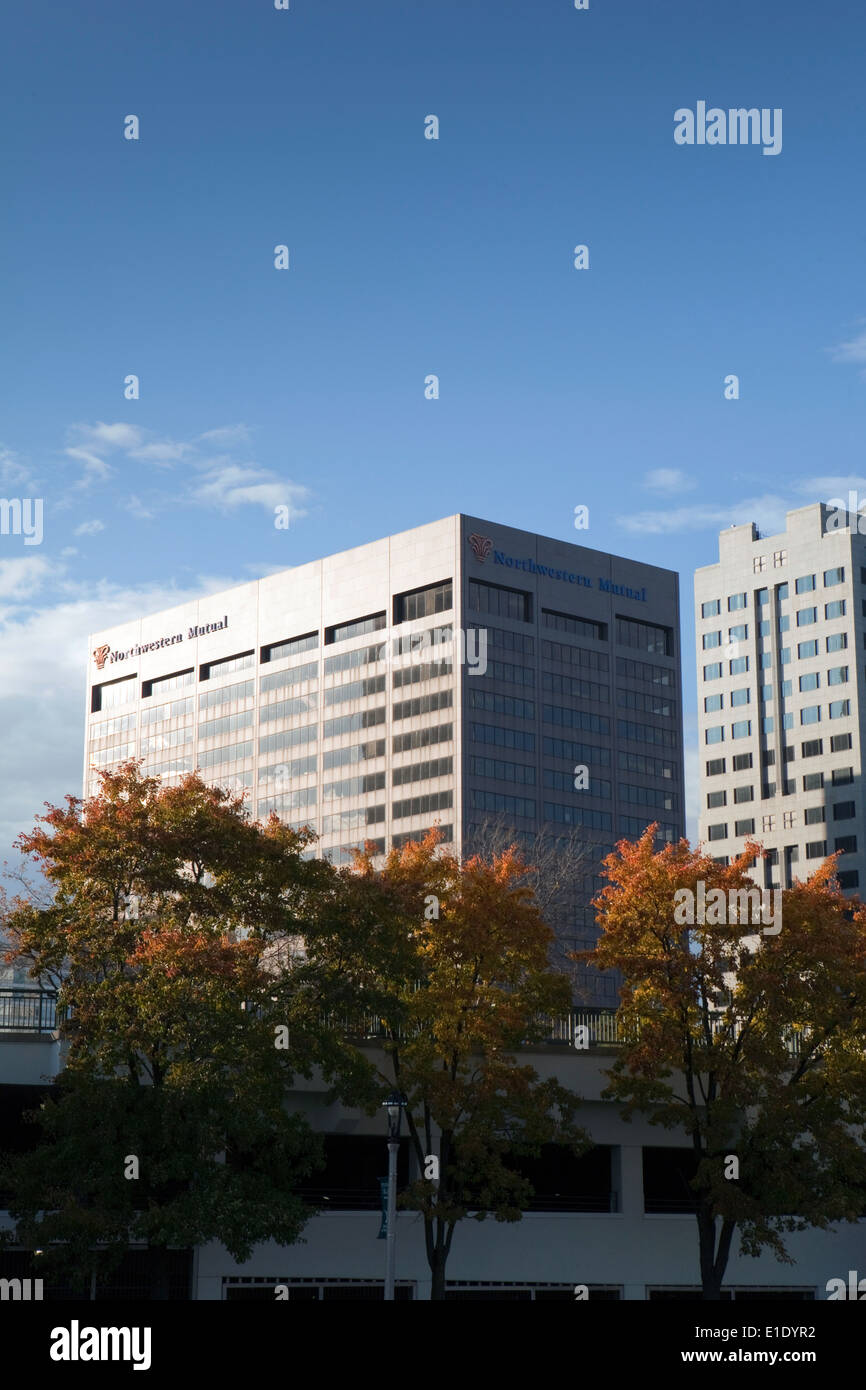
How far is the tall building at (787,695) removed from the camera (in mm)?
172000

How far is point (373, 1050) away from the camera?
142 feet

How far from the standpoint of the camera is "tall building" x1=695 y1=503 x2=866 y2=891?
564 ft

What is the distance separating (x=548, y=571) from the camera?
6639 inches

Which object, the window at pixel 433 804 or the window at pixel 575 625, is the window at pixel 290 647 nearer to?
the window at pixel 433 804

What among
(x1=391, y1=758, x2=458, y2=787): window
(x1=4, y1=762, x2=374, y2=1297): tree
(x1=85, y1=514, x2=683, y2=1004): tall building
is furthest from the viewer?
(x1=85, y1=514, x2=683, y2=1004): tall building

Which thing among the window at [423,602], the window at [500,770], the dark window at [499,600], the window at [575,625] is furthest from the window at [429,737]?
the window at [575,625]

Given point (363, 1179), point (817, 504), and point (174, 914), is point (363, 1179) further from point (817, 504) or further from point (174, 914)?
point (817, 504)

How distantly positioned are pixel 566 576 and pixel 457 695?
2060cm

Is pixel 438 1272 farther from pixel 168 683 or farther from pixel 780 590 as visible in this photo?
pixel 168 683

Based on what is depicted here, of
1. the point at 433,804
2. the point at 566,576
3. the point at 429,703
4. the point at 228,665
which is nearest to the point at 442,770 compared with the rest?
the point at 433,804

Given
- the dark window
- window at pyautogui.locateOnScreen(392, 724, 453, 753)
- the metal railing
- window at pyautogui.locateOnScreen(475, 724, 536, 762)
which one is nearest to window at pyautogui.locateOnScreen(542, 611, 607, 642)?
the dark window

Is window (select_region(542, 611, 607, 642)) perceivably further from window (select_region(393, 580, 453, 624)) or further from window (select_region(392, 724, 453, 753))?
window (select_region(392, 724, 453, 753))
